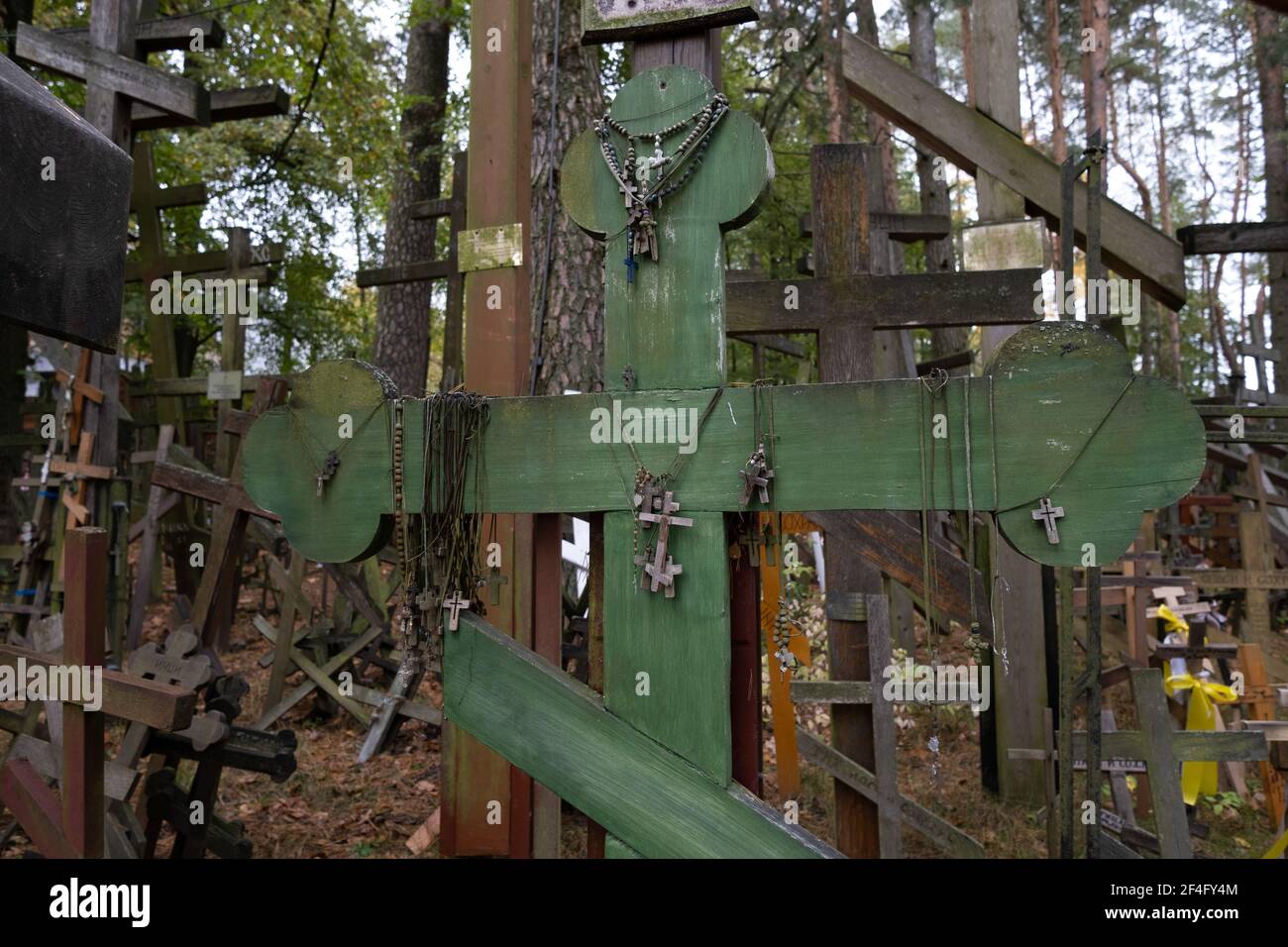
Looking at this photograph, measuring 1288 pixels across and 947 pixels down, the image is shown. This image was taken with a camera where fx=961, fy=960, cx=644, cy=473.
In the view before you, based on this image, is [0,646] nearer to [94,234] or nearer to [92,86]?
[94,234]

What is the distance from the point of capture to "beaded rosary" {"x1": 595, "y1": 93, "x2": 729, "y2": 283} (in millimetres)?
2326

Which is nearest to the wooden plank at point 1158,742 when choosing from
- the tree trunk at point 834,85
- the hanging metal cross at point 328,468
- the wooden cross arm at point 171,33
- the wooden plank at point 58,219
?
the hanging metal cross at point 328,468

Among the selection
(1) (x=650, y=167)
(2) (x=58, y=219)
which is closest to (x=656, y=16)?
(1) (x=650, y=167)

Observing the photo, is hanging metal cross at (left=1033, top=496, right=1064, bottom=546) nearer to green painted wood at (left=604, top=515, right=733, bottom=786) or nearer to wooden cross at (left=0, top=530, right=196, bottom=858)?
green painted wood at (left=604, top=515, right=733, bottom=786)

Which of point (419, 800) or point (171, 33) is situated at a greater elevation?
point (171, 33)

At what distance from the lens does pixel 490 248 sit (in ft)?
13.9

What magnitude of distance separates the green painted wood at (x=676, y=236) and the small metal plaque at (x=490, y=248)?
1792 millimetres

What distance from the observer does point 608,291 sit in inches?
95.6

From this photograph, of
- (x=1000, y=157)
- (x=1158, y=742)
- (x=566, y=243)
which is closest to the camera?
(x=1158, y=742)

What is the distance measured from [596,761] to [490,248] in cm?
261

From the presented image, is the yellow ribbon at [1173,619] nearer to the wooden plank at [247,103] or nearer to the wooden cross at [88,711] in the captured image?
the wooden cross at [88,711]

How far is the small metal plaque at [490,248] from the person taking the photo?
4.19 m

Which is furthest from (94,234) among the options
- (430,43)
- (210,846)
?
(430,43)

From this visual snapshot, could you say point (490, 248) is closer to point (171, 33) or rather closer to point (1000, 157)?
point (1000, 157)
